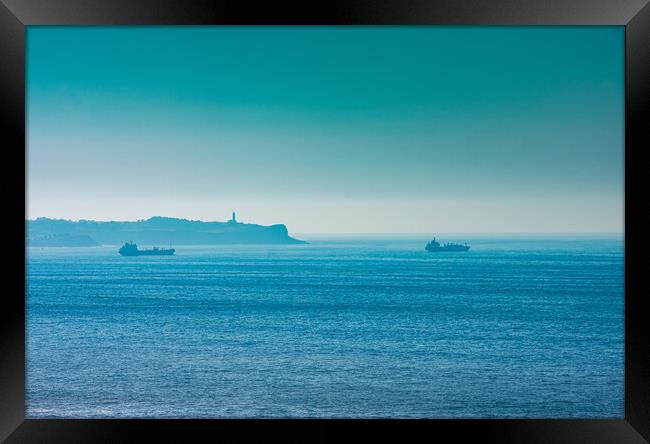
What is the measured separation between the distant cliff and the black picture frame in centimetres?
A: 4852

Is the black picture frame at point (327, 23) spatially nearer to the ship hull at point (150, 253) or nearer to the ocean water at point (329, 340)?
the ocean water at point (329, 340)

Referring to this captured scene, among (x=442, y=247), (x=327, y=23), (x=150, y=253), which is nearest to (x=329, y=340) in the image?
(x=442, y=247)

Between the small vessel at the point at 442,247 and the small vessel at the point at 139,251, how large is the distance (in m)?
20.9

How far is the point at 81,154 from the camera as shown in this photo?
4456 cm

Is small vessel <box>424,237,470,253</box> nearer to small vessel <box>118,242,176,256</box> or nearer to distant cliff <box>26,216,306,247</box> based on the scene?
distant cliff <box>26,216,306,247</box>

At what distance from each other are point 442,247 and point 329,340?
23.6 m

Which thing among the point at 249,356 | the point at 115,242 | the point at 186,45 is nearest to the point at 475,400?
the point at 249,356

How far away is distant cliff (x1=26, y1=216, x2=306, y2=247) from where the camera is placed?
5088 centimetres

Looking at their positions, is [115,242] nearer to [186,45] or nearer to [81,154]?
[81,154]

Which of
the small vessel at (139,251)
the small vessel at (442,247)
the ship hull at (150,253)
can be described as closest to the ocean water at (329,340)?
the small vessel at (442,247)

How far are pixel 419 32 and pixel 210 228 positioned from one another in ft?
74.2

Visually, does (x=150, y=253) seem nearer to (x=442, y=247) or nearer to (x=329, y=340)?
(x=442, y=247)

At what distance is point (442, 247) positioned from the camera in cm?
5128

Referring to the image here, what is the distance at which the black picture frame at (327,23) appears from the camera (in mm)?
2014
